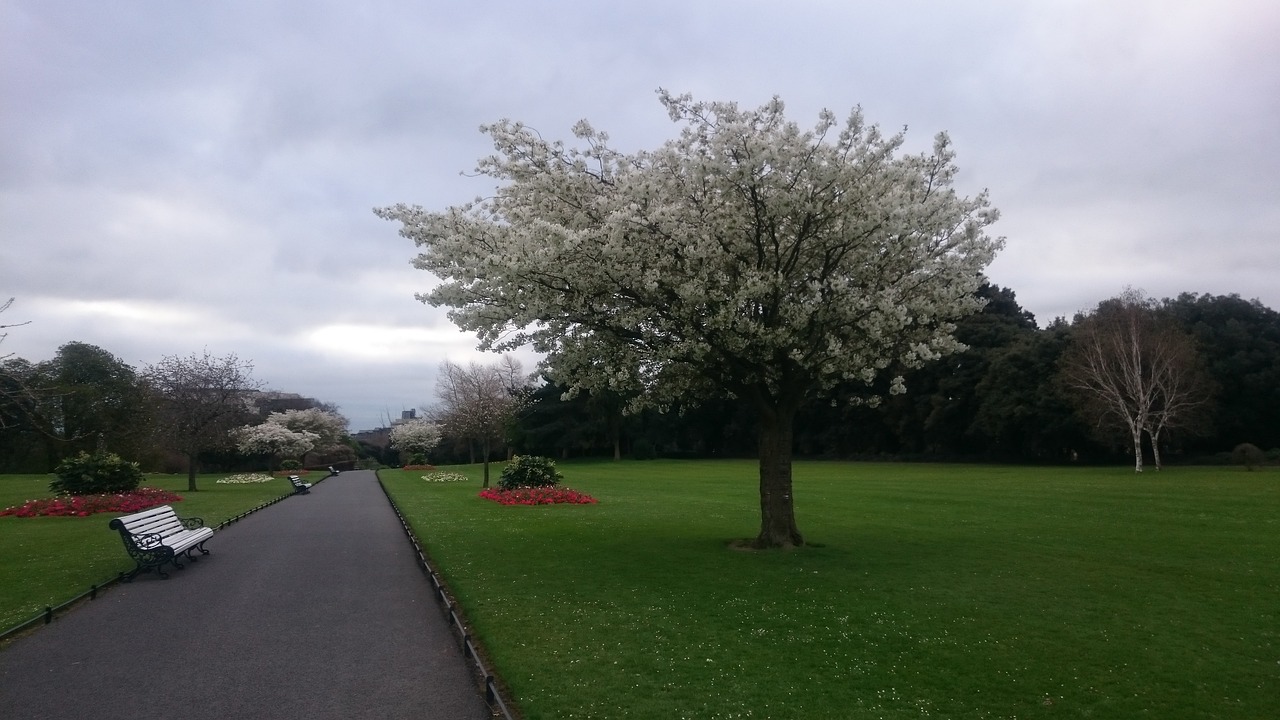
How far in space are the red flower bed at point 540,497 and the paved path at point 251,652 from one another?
12191 millimetres

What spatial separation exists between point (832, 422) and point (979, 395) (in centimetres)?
1528

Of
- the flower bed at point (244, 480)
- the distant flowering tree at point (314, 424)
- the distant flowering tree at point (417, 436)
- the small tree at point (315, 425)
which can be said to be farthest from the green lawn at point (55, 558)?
the distant flowering tree at point (417, 436)

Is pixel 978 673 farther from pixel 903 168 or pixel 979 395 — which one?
pixel 979 395

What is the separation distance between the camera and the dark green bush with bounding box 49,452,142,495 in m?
24.7

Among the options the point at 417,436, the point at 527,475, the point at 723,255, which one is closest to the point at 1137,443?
the point at 527,475

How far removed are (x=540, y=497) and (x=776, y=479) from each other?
1338 cm

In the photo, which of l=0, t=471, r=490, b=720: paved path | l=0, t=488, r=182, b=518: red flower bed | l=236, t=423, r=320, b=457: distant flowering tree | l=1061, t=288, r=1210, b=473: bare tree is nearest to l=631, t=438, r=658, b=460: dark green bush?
l=236, t=423, r=320, b=457: distant flowering tree

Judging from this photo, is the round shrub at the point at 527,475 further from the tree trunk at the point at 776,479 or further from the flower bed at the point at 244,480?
the flower bed at the point at 244,480

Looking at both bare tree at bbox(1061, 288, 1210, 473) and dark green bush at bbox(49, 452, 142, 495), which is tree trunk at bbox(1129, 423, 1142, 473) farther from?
Result: dark green bush at bbox(49, 452, 142, 495)

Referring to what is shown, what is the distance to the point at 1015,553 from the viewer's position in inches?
539

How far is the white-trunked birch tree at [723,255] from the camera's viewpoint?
11555 millimetres

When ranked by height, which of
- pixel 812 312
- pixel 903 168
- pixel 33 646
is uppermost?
pixel 903 168

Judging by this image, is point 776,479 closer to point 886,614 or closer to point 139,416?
point 886,614

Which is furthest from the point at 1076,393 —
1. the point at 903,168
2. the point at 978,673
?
the point at 978,673
